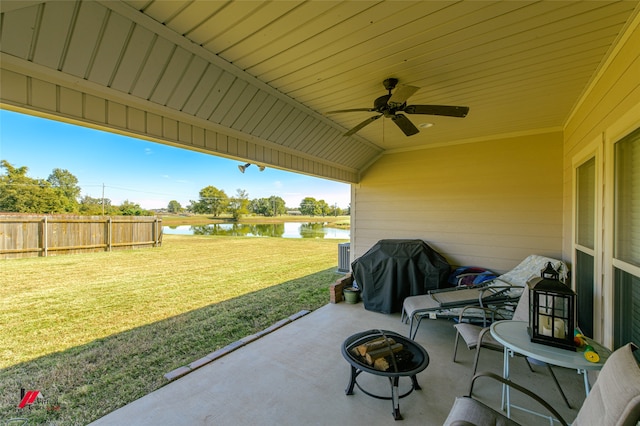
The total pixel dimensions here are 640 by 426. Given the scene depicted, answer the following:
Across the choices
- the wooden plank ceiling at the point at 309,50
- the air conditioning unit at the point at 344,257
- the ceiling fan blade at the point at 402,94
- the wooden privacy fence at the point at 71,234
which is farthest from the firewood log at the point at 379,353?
the wooden privacy fence at the point at 71,234

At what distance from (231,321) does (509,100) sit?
461 cm

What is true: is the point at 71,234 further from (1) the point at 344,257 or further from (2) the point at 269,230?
(2) the point at 269,230

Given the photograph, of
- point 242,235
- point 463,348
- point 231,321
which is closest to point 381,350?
point 463,348

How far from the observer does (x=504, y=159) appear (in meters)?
4.29

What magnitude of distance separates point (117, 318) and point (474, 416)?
4.58 metres

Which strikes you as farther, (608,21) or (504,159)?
(504,159)

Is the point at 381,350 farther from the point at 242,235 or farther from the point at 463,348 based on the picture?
the point at 242,235

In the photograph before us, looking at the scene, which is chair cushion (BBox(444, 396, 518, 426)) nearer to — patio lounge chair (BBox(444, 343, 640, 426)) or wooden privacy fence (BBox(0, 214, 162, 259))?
patio lounge chair (BBox(444, 343, 640, 426))

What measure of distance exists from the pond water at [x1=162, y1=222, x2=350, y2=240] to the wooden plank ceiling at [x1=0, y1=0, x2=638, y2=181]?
12808 mm

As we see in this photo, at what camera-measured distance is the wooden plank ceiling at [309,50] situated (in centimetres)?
158

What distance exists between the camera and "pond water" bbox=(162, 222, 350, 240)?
15869mm

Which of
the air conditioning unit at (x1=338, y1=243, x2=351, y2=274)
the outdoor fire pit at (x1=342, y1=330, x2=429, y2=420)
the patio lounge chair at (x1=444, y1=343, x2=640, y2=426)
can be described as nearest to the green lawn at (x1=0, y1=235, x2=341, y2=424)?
the air conditioning unit at (x1=338, y1=243, x2=351, y2=274)

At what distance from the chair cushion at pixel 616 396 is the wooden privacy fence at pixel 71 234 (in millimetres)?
10770

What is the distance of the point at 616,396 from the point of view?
36.9 inches
